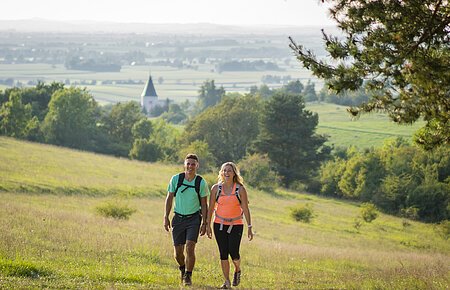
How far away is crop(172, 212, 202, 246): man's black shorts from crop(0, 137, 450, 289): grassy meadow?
86 cm

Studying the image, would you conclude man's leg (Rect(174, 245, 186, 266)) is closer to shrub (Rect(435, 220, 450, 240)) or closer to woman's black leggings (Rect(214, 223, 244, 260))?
woman's black leggings (Rect(214, 223, 244, 260))

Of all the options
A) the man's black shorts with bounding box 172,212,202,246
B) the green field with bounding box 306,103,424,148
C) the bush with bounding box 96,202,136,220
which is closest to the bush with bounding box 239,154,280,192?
the bush with bounding box 96,202,136,220

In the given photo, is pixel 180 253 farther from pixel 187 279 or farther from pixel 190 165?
pixel 190 165

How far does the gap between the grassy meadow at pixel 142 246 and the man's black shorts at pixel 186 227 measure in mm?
855

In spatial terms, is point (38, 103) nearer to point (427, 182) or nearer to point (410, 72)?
point (427, 182)

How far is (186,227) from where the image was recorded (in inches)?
468

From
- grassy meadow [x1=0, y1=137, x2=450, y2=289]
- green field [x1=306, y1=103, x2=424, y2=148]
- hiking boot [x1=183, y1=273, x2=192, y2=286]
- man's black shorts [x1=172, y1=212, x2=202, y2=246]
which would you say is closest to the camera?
man's black shorts [x1=172, y1=212, x2=202, y2=246]

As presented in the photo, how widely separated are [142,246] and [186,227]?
18.9ft

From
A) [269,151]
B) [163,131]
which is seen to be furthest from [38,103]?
[269,151]

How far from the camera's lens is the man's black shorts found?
11828mm

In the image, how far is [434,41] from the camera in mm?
13867

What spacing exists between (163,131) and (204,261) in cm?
8927

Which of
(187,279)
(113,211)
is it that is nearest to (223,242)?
(187,279)

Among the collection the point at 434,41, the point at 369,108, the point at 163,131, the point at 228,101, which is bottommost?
the point at 163,131
